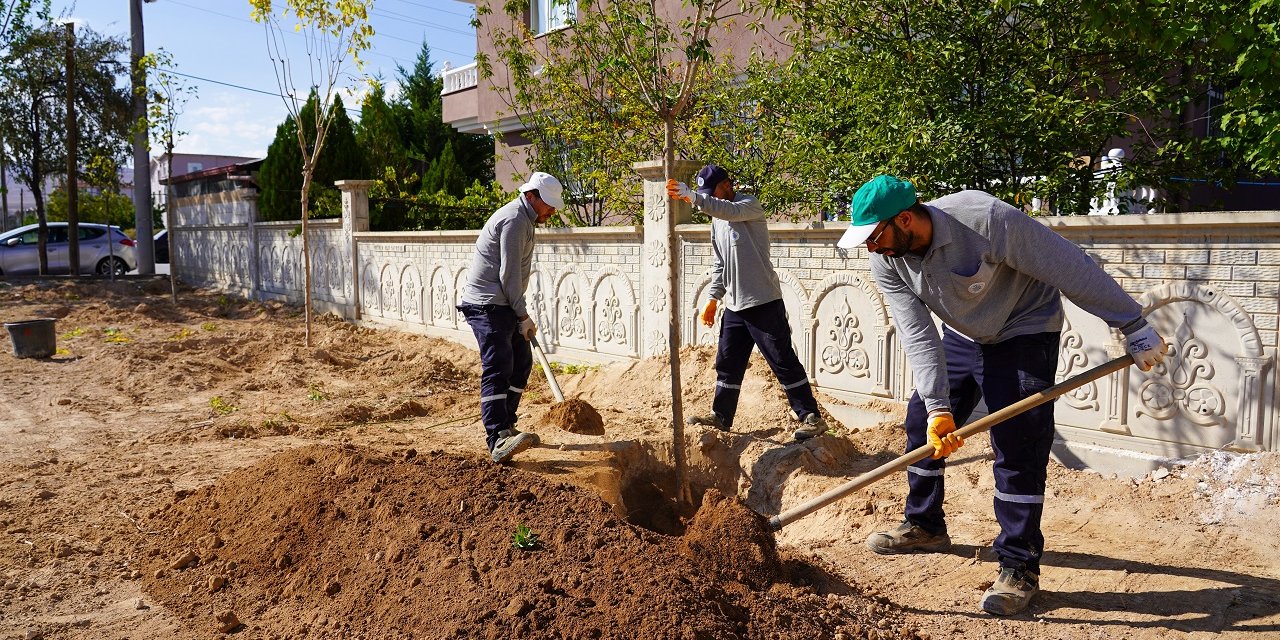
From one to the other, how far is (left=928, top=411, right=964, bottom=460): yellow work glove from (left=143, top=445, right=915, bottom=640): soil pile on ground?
2.24ft

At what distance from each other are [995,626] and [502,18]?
14.6 metres

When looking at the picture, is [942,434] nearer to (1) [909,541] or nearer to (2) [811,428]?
(1) [909,541]

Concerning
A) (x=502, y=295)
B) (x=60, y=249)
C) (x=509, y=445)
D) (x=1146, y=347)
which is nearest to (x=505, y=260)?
(x=502, y=295)

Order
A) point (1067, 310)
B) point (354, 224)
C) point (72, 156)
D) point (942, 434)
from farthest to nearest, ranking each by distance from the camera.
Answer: point (72, 156) < point (354, 224) < point (1067, 310) < point (942, 434)

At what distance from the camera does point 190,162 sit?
63062 millimetres

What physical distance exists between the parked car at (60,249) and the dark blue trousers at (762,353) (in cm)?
1871

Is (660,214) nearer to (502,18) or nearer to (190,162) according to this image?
(502,18)

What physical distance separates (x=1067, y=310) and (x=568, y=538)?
340 centimetres

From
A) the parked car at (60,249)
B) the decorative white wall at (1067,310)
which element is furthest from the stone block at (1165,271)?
the parked car at (60,249)

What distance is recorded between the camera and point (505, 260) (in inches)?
219

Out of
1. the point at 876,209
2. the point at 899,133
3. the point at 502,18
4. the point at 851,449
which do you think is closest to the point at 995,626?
the point at 876,209

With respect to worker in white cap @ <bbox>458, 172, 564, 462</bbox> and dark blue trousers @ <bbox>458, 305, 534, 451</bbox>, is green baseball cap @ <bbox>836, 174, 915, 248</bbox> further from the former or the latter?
dark blue trousers @ <bbox>458, 305, 534, 451</bbox>

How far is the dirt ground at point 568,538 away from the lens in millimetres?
3383

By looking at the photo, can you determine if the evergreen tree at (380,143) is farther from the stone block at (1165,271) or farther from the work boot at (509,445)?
the stone block at (1165,271)
